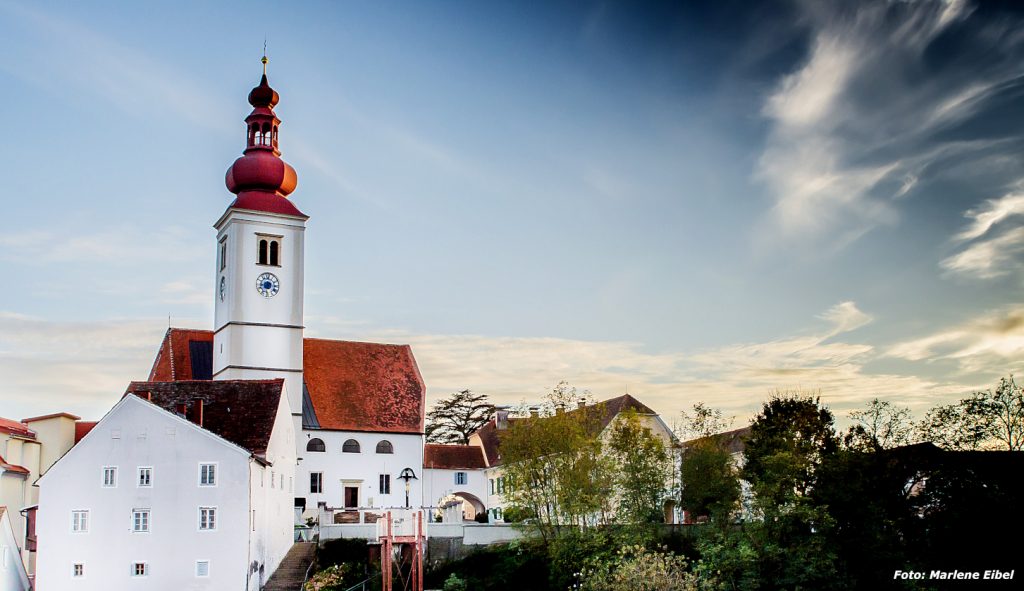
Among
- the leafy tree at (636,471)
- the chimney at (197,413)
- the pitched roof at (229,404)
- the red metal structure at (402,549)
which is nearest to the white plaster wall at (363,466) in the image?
the pitched roof at (229,404)

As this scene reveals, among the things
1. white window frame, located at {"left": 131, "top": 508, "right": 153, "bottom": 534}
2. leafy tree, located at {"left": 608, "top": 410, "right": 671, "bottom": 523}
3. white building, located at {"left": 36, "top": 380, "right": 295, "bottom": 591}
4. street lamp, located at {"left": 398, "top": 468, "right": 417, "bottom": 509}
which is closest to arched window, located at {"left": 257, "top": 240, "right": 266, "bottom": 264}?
street lamp, located at {"left": 398, "top": 468, "right": 417, "bottom": 509}

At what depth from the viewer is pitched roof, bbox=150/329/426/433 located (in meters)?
56.6

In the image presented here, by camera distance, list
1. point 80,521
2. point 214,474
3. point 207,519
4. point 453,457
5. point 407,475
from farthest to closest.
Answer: point 453,457
point 407,475
point 214,474
point 207,519
point 80,521

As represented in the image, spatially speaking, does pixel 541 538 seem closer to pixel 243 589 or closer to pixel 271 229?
pixel 243 589

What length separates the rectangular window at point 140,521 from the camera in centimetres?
4094

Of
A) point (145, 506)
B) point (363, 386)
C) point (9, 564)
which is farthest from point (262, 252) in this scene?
point (9, 564)

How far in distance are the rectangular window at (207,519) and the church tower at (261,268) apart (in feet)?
45.7

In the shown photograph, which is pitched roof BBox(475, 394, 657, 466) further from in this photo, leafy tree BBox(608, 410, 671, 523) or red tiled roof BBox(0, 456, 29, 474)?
red tiled roof BBox(0, 456, 29, 474)

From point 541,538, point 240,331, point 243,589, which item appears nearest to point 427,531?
point 541,538

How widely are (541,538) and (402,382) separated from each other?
18309 mm

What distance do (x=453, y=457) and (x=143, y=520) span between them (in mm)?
27794

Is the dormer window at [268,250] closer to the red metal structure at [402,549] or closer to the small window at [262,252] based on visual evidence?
the small window at [262,252]

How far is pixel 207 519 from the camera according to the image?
41094mm

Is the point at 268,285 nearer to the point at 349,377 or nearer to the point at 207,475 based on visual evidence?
the point at 349,377
